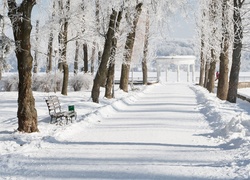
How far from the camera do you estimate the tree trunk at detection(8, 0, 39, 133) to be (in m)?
9.84

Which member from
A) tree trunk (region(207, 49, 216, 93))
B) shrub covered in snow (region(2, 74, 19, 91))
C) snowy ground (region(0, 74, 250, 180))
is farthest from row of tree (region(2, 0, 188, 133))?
tree trunk (region(207, 49, 216, 93))

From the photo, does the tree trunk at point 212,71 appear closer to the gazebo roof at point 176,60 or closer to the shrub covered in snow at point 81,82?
the shrub covered in snow at point 81,82

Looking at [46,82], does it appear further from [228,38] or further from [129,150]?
[129,150]

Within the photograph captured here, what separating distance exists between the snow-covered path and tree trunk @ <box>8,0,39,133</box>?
1017mm

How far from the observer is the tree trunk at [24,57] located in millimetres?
9844

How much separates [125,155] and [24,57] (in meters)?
4.12

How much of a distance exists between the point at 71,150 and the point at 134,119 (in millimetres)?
5214

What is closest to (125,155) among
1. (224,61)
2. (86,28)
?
(224,61)

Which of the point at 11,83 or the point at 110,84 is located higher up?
the point at 110,84

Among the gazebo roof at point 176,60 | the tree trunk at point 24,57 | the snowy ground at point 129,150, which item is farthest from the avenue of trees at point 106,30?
the gazebo roof at point 176,60

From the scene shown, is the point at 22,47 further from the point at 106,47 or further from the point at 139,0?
the point at 139,0

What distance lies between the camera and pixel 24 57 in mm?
9938

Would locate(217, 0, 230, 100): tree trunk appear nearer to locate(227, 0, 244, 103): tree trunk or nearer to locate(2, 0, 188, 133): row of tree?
locate(227, 0, 244, 103): tree trunk

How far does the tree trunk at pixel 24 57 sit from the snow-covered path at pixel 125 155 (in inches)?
40.0
